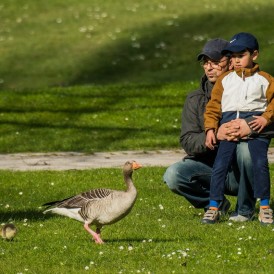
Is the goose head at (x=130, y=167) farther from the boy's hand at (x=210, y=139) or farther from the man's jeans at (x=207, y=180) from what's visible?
the man's jeans at (x=207, y=180)

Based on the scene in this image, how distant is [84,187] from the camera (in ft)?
45.4

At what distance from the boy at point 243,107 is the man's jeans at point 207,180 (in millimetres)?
143

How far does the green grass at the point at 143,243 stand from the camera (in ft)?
27.9

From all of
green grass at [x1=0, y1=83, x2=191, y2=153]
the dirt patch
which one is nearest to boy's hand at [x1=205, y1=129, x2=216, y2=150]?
the dirt patch

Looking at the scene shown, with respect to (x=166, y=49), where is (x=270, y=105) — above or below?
above

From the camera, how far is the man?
10.4 m

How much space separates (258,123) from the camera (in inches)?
395

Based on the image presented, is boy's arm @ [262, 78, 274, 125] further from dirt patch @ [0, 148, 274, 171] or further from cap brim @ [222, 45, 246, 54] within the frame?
dirt patch @ [0, 148, 274, 171]

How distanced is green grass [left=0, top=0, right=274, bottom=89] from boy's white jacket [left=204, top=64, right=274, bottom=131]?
15.5m

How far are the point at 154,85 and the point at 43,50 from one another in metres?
7.63

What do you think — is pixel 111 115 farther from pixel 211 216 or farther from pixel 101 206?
pixel 101 206

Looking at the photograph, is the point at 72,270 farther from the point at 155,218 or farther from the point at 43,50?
the point at 43,50

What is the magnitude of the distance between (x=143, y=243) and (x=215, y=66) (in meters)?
2.10

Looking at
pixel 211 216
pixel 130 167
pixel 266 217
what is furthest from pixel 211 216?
pixel 130 167
